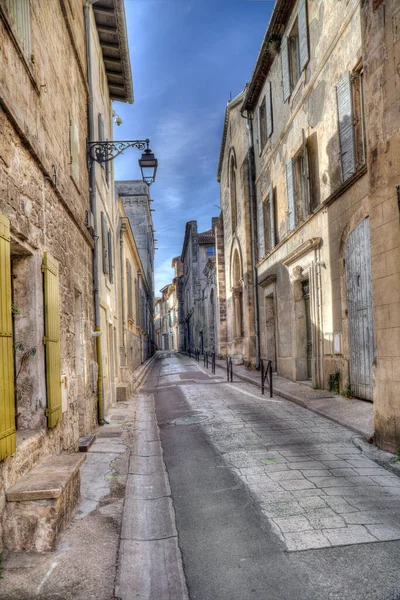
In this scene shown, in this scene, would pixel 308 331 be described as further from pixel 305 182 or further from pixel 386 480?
pixel 386 480

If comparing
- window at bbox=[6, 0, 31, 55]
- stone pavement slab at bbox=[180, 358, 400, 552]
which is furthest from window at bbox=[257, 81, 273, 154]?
window at bbox=[6, 0, 31, 55]

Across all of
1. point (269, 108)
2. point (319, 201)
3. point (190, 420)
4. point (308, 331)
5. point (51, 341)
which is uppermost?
point (269, 108)

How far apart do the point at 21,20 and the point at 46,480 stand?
424 cm

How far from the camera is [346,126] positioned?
9.75 m

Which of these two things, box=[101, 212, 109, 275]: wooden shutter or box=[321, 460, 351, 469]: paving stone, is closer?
box=[321, 460, 351, 469]: paving stone

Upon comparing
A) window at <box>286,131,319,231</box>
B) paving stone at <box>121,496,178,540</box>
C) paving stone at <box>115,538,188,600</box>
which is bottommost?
paving stone at <box>121,496,178,540</box>

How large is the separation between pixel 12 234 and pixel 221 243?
76.2 feet

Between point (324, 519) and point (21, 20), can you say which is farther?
point (21, 20)

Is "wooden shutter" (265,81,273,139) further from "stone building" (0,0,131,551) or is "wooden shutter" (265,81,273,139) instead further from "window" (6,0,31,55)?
"window" (6,0,31,55)

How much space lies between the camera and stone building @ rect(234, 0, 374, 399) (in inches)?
368

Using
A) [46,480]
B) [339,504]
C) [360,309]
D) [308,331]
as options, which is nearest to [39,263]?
[46,480]

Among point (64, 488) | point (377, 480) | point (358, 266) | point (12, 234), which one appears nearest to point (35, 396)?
point (64, 488)

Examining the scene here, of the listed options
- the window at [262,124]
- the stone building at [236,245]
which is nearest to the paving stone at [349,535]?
the stone building at [236,245]

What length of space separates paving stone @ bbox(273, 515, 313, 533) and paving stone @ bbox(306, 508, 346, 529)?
5cm
